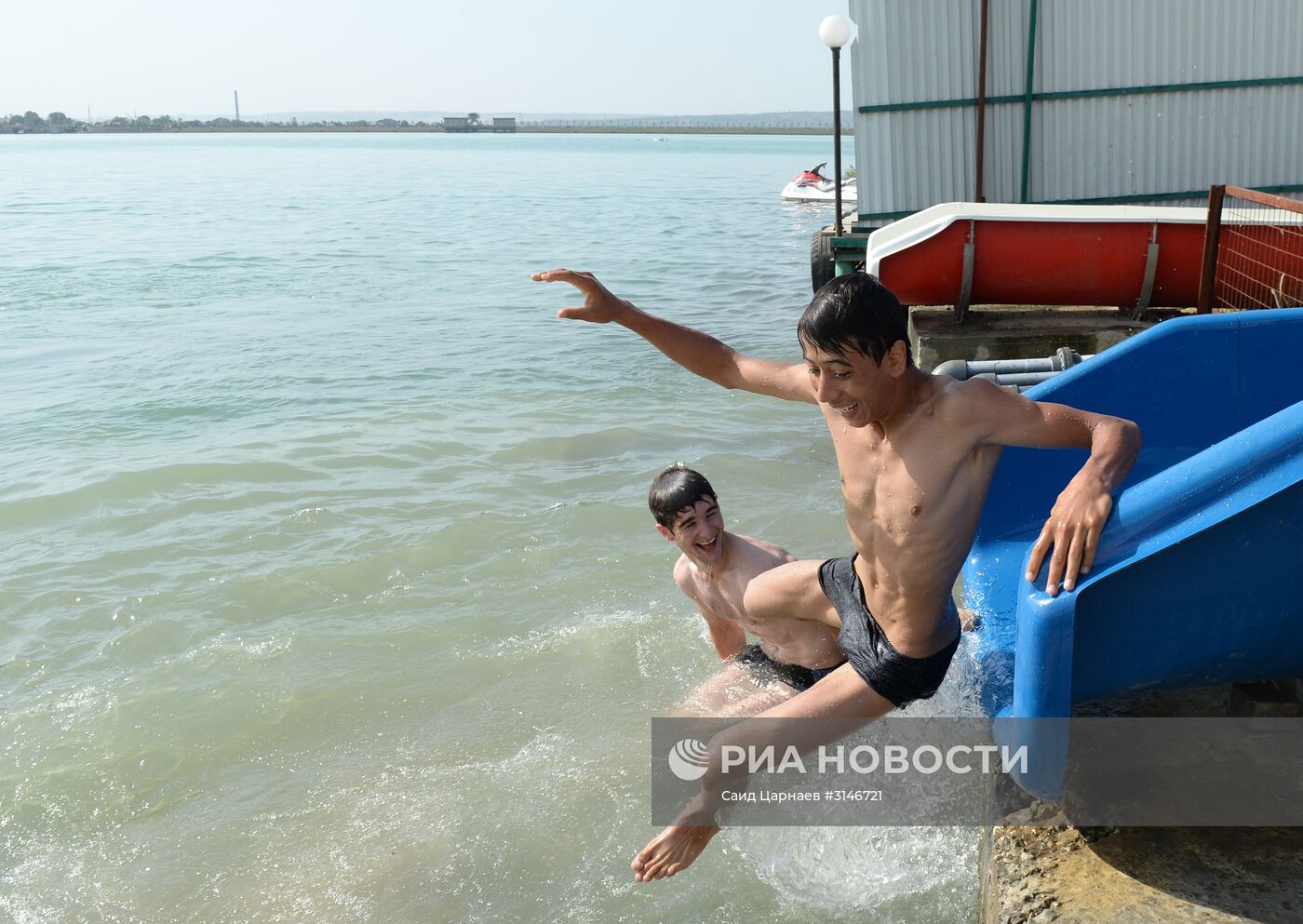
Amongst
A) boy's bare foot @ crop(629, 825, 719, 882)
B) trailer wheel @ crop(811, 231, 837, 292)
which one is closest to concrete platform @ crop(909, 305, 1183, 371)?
trailer wheel @ crop(811, 231, 837, 292)

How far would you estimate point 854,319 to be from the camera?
286 centimetres

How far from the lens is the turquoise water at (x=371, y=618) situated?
4.04m

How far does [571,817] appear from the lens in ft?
14.2

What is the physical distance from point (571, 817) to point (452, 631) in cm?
199

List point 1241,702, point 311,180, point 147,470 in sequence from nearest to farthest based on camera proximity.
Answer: point 1241,702 < point 147,470 < point 311,180

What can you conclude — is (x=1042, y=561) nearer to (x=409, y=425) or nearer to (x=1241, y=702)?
(x=1241, y=702)

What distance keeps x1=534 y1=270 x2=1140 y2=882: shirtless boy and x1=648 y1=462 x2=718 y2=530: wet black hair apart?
744 mm

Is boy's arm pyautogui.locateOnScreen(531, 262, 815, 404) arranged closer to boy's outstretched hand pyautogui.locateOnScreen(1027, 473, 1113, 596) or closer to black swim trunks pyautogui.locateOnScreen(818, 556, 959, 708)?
black swim trunks pyautogui.locateOnScreen(818, 556, 959, 708)

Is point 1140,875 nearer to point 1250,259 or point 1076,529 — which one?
point 1076,529

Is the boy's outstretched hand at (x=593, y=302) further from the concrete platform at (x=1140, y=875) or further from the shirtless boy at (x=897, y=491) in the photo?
the concrete platform at (x=1140, y=875)

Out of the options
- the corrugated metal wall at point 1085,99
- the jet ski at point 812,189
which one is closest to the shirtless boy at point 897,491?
the corrugated metal wall at point 1085,99

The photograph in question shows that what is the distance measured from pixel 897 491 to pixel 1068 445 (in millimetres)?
445

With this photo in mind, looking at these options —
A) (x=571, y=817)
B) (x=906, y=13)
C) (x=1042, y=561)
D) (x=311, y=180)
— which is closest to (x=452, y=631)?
(x=571, y=817)

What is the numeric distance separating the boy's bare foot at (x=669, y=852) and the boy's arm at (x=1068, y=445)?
114 cm
